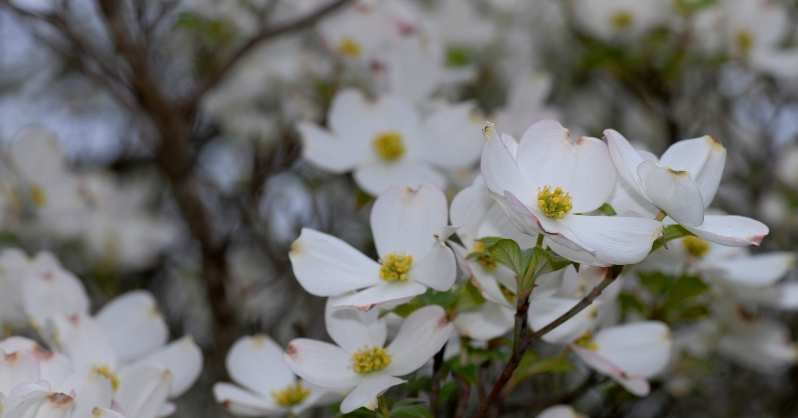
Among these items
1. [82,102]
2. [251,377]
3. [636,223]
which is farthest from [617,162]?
[82,102]

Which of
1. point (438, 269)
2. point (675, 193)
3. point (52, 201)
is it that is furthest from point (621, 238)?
point (52, 201)

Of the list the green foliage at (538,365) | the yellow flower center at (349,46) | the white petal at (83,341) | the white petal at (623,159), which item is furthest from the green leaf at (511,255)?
the yellow flower center at (349,46)

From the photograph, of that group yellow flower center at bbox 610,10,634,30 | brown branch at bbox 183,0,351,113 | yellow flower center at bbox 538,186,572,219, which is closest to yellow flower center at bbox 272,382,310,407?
yellow flower center at bbox 538,186,572,219

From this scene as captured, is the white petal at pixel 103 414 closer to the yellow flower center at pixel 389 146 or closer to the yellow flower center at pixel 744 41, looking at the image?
the yellow flower center at pixel 389 146

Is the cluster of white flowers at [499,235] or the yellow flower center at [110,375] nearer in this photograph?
the cluster of white flowers at [499,235]

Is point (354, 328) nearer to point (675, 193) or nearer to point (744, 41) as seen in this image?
point (675, 193)

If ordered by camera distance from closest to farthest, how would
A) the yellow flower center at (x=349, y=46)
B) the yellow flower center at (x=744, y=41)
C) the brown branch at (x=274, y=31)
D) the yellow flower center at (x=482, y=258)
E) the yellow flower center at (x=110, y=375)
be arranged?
the yellow flower center at (x=482, y=258)
the yellow flower center at (x=110, y=375)
the brown branch at (x=274, y=31)
the yellow flower center at (x=349, y=46)
the yellow flower center at (x=744, y=41)
